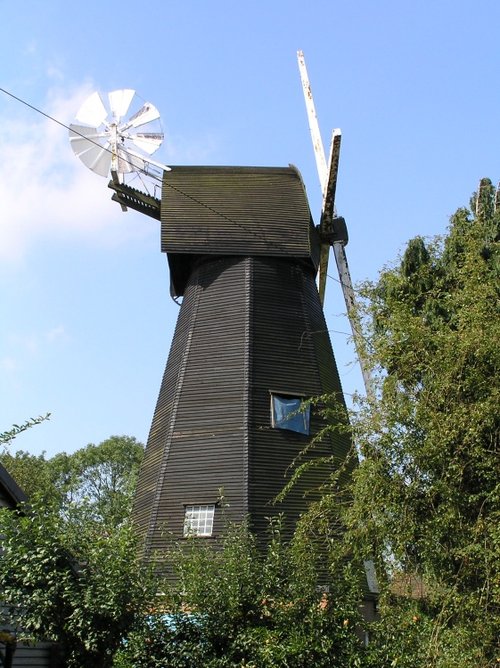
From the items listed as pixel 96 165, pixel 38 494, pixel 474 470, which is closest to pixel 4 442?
pixel 38 494

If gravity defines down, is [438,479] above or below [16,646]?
above

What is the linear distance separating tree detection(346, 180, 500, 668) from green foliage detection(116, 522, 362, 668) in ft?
1.86

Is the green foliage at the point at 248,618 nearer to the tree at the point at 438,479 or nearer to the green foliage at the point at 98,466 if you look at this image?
the tree at the point at 438,479

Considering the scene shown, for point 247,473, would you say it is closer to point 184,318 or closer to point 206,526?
point 206,526

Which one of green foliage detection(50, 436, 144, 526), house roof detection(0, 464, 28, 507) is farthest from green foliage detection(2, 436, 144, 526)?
house roof detection(0, 464, 28, 507)

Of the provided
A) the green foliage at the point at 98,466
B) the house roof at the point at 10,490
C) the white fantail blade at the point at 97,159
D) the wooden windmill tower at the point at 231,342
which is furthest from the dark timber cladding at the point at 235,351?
the green foliage at the point at 98,466

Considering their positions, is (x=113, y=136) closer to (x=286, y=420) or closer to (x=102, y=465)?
(x=286, y=420)

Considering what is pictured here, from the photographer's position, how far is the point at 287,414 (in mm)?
14062

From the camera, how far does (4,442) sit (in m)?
6.89

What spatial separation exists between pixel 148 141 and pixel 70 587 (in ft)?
35.6

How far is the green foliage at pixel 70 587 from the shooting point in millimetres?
8203

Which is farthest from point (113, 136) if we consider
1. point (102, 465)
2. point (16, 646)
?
A: point (102, 465)

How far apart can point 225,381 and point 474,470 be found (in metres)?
7.57

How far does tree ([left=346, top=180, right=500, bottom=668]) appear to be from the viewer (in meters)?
6.83
